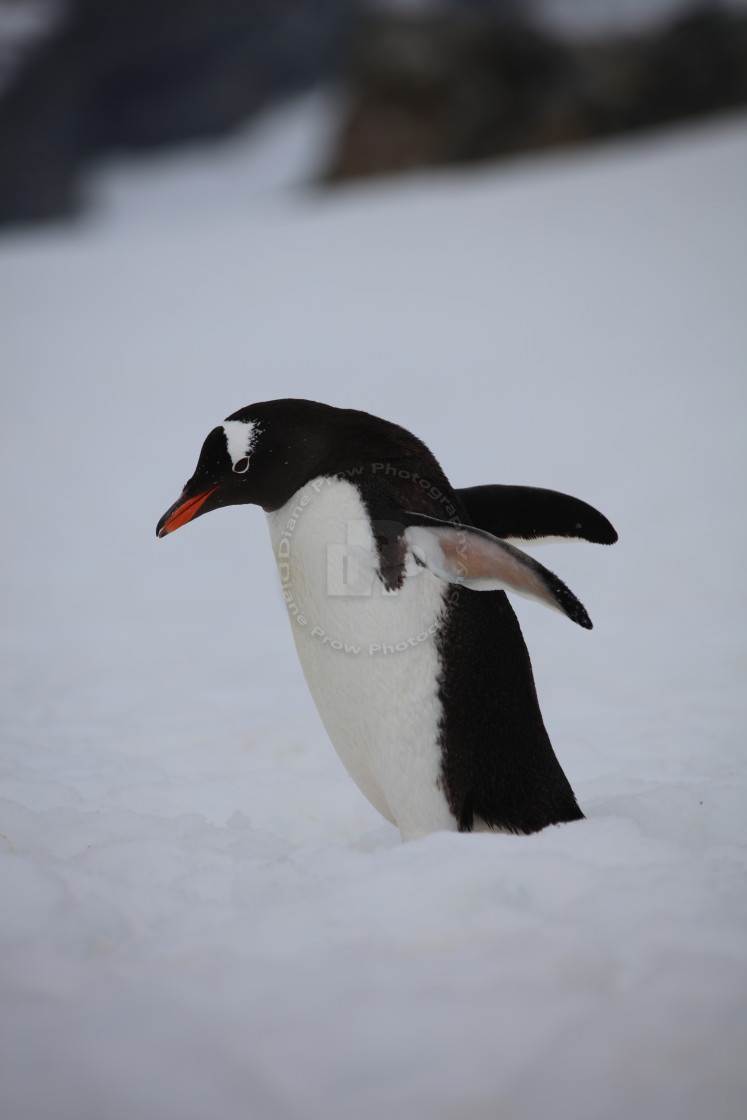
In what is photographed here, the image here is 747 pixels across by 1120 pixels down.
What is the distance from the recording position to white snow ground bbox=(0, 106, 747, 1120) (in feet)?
2.55

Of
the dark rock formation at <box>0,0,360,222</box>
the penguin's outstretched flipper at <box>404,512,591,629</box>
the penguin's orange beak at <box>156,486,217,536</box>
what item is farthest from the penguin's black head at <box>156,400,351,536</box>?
the dark rock formation at <box>0,0,360,222</box>

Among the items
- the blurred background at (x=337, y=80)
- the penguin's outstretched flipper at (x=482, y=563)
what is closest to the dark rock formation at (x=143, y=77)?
the blurred background at (x=337, y=80)

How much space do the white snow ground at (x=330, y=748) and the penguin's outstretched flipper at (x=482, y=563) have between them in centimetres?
27

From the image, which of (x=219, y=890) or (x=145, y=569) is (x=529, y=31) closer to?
(x=145, y=569)

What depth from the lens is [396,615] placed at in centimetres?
119

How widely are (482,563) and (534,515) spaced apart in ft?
0.78

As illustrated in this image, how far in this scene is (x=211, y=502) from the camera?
1277mm

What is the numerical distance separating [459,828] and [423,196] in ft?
23.2

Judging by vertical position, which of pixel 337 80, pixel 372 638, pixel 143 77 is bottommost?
pixel 372 638

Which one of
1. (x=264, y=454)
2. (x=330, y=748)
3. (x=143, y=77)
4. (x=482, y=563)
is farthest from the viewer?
(x=143, y=77)

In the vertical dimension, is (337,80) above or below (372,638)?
above

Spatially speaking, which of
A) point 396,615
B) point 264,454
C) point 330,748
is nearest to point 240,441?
point 264,454

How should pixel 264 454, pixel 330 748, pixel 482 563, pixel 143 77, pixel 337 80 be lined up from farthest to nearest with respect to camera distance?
pixel 337 80 < pixel 143 77 < pixel 330 748 < pixel 264 454 < pixel 482 563

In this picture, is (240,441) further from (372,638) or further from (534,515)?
(534,515)
